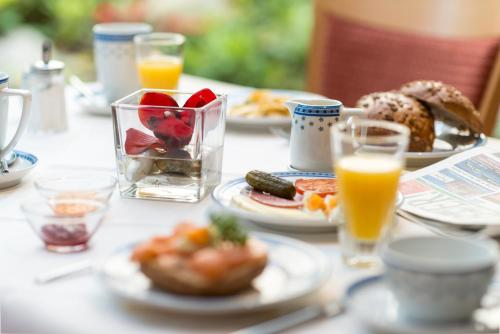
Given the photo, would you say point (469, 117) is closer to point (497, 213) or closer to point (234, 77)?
point (497, 213)

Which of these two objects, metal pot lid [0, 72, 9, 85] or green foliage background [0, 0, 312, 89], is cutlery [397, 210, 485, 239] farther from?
green foliage background [0, 0, 312, 89]

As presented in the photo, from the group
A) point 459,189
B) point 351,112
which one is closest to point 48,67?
point 351,112

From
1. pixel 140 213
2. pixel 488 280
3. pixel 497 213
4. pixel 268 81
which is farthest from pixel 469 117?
pixel 268 81

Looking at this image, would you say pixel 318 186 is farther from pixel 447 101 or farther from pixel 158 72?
pixel 158 72

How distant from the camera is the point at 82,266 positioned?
1013 millimetres

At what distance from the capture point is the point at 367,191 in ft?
3.29

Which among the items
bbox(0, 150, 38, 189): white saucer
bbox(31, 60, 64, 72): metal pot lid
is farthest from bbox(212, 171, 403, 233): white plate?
bbox(31, 60, 64, 72): metal pot lid

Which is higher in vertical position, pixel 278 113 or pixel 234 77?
pixel 278 113

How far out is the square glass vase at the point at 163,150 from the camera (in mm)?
1265

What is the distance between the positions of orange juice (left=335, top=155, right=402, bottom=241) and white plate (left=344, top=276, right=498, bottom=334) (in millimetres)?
89

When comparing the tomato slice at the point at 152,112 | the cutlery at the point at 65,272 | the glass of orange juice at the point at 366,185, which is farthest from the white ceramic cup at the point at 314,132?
the cutlery at the point at 65,272

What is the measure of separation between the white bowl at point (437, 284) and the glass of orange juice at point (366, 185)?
122 mm

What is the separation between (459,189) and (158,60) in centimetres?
85

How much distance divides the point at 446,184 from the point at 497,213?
145 millimetres
